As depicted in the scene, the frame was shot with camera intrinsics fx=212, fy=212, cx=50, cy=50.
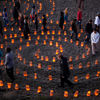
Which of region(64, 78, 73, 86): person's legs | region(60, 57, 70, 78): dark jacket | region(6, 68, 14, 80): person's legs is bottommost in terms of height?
region(64, 78, 73, 86): person's legs

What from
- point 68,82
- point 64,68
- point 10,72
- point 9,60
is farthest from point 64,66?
point 10,72

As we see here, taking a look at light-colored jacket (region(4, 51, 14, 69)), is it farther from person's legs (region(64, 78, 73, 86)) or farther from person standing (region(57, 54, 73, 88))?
person's legs (region(64, 78, 73, 86))

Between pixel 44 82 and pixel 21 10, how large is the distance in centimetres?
1184

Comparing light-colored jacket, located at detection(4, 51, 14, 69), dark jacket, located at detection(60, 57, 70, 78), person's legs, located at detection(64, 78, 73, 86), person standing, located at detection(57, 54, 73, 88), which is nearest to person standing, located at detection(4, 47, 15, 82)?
light-colored jacket, located at detection(4, 51, 14, 69)

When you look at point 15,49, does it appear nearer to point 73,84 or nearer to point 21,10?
point 73,84

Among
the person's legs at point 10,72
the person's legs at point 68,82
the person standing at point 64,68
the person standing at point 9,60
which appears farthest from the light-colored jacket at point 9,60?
the person's legs at point 68,82

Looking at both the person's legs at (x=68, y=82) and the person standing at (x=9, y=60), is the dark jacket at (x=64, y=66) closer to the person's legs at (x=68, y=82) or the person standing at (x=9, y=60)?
the person's legs at (x=68, y=82)

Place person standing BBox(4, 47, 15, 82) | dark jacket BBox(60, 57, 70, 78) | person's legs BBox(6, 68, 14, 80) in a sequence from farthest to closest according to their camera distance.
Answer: person's legs BBox(6, 68, 14, 80), person standing BBox(4, 47, 15, 82), dark jacket BBox(60, 57, 70, 78)

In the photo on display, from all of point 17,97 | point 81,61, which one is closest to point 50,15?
point 81,61

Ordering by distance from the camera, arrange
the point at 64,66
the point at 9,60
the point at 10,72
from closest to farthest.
→ the point at 64,66, the point at 9,60, the point at 10,72

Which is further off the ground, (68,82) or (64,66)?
(64,66)

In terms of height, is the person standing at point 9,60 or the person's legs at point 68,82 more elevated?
the person standing at point 9,60

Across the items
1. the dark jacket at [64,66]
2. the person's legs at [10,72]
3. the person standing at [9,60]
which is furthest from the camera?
the person's legs at [10,72]

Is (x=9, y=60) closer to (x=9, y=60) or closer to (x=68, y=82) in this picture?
(x=9, y=60)
